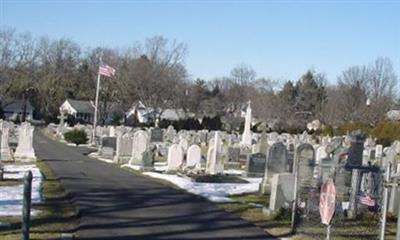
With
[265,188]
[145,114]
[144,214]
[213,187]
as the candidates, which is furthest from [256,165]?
[145,114]

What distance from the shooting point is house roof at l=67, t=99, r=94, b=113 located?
364ft

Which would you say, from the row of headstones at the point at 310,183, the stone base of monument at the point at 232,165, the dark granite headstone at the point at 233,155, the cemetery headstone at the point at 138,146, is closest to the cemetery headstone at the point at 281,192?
the row of headstones at the point at 310,183

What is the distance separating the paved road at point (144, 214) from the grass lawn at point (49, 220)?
247 millimetres

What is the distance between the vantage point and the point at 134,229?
11.5 meters

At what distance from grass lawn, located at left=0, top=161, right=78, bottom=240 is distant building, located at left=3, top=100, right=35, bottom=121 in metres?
89.7

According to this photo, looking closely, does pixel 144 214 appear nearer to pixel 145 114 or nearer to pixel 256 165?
pixel 256 165

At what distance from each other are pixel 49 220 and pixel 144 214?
7.02 feet

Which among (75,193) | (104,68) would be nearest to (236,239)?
(75,193)

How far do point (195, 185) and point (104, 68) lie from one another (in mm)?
27320

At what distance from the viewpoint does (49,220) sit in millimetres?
12094

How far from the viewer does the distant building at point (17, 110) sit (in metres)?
104

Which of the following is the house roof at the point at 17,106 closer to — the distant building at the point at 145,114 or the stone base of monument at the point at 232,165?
the distant building at the point at 145,114

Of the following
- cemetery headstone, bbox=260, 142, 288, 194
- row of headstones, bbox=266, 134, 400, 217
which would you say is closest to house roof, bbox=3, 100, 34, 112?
cemetery headstone, bbox=260, 142, 288, 194

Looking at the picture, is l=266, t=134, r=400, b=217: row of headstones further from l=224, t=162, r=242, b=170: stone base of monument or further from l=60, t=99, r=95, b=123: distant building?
l=60, t=99, r=95, b=123: distant building
